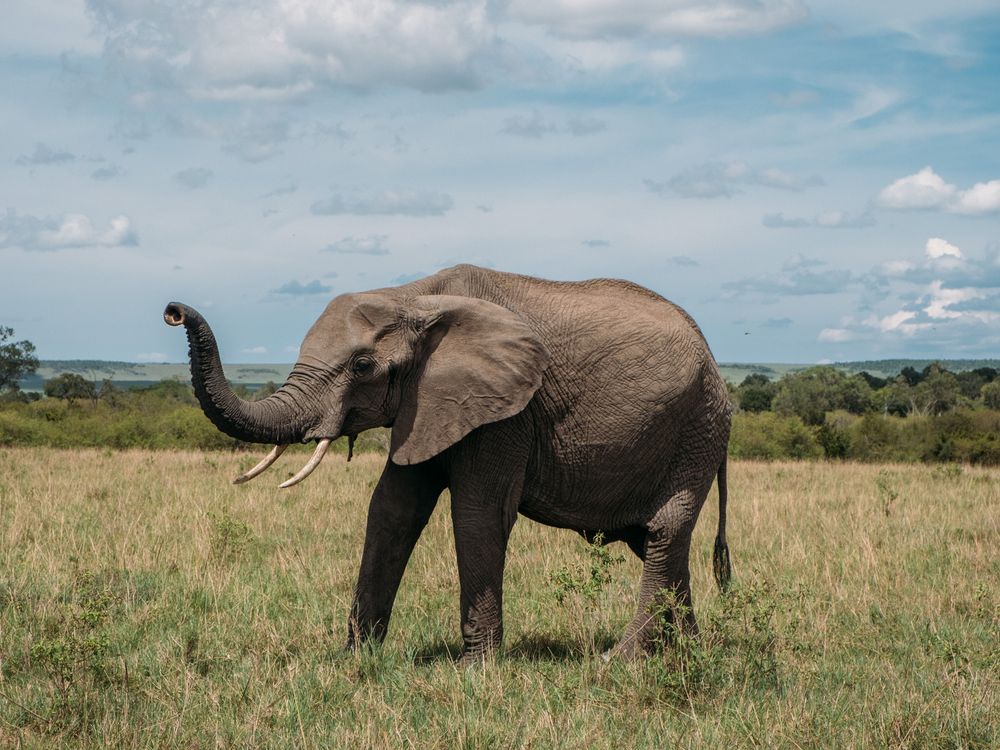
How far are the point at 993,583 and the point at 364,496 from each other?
7.85 meters

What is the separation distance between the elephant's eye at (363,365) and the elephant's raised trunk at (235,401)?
0.95ft

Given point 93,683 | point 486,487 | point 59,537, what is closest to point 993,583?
point 486,487

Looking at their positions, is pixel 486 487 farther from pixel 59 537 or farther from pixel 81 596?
pixel 59 537

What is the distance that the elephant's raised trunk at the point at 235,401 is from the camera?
6.37 metres

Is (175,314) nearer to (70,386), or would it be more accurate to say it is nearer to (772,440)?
(772,440)

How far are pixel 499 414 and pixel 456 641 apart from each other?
2.09 meters

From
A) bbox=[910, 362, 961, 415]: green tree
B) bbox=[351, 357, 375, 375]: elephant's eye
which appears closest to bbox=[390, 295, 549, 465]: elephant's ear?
bbox=[351, 357, 375, 375]: elephant's eye

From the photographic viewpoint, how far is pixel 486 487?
701 cm

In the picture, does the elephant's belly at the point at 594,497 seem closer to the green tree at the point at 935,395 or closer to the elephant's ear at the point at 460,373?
the elephant's ear at the point at 460,373

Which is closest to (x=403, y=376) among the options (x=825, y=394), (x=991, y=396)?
(x=825, y=394)

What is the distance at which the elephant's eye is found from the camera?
6758 millimetres

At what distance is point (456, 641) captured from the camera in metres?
8.09

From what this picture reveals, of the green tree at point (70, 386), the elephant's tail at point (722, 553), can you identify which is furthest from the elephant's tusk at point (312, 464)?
the green tree at point (70, 386)

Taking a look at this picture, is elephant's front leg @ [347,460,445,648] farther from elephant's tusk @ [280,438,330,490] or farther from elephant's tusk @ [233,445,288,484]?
elephant's tusk @ [233,445,288,484]
